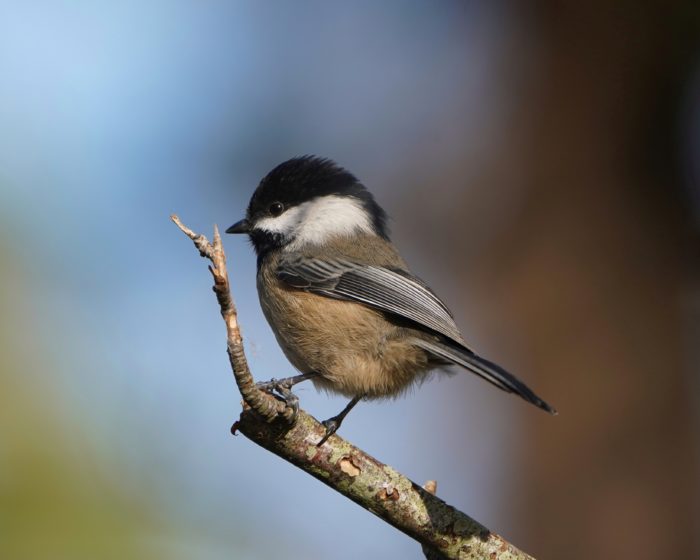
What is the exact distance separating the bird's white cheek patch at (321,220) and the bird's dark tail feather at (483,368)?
0.71 m

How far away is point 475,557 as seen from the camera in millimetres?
2355

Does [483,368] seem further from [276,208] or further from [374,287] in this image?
[276,208]

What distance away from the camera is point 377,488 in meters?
2.37

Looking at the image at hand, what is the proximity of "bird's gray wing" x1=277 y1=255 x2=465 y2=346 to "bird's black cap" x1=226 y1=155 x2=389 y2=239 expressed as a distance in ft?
1.10

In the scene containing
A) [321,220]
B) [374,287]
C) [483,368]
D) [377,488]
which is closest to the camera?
[377,488]

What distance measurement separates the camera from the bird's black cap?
139 inches

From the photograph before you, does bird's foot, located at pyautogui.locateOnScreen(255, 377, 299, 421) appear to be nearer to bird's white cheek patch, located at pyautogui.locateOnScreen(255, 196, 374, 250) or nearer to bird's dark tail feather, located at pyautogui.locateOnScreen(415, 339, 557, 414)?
bird's dark tail feather, located at pyautogui.locateOnScreen(415, 339, 557, 414)

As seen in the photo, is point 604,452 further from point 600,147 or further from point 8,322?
point 8,322

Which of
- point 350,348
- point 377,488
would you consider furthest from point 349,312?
point 377,488

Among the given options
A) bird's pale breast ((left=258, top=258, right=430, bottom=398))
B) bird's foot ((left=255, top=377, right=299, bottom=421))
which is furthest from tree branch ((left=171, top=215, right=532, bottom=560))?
bird's pale breast ((left=258, top=258, right=430, bottom=398))

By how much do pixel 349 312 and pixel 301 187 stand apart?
710 millimetres

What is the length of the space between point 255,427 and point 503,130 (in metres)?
4.15

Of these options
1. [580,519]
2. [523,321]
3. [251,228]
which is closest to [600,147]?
[523,321]

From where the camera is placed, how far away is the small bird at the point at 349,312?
118 inches
